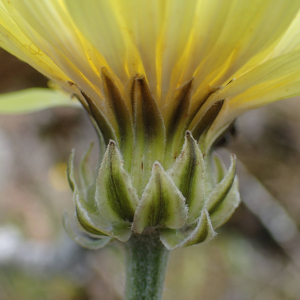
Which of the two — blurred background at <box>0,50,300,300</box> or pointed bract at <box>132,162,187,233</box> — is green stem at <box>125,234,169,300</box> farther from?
blurred background at <box>0,50,300,300</box>

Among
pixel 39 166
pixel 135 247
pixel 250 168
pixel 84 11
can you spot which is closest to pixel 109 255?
pixel 39 166

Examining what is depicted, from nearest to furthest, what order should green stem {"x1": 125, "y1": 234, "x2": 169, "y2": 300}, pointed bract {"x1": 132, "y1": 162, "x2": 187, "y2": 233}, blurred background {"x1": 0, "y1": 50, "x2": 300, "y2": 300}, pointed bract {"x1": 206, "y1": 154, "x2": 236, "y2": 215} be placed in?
pointed bract {"x1": 132, "y1": 162, "x2": 187, "y2": 233}, pointed bract {"x1": 206, "y1": 154, "x2": 236, "y2": 215}, green stem {"x1": 125, "y1": 234, "x2": 169, "y2": 300}, blurred background {"x1": 0, "y1": 50, "x2": 300, "y2": 300}

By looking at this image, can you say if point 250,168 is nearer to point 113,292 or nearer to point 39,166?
point 113,292

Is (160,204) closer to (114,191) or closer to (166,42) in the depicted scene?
(114,191)

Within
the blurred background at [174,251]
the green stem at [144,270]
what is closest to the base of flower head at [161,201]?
the green stem at [144,270]

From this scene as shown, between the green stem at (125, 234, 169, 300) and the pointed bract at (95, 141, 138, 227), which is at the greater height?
the pointed bract at (95, 141, 138, 227)

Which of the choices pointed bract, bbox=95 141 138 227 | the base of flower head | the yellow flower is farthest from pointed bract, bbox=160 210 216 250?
the yellow flower
